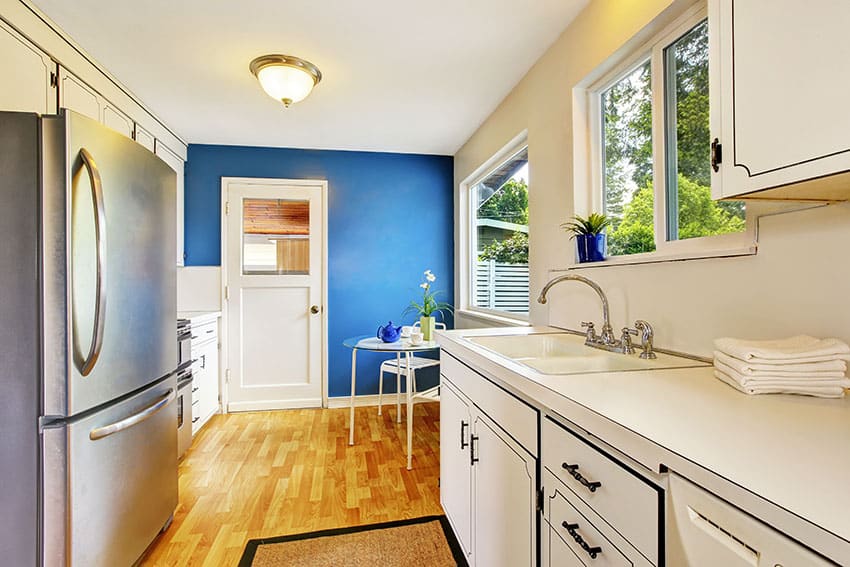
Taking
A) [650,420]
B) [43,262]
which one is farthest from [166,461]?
[650,420]

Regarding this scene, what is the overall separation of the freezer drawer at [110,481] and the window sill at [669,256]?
1.96m

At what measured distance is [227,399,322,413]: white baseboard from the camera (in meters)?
3.72

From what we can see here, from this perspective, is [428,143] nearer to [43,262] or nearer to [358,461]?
[358,461]

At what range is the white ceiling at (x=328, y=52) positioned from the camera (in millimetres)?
1853

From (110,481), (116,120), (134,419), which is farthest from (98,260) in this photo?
(116,120)

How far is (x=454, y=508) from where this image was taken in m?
1.79

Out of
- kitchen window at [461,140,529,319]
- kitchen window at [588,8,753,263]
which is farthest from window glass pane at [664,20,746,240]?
kitchen window at [461,140,529,319]

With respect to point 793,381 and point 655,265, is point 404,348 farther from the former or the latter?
point 793,381

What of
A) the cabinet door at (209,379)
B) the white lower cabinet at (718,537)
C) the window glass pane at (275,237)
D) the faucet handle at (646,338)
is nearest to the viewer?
the white lower cabinet at (718,537)

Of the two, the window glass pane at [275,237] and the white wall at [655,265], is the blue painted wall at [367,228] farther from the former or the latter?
the white wall at [655,265]

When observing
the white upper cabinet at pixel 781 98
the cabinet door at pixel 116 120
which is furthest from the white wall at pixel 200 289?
the white upper cabinet at pixel 781 98

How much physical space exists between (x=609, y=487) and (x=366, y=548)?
1.43 metres

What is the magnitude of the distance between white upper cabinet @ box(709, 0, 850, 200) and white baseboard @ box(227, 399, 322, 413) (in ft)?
11.8

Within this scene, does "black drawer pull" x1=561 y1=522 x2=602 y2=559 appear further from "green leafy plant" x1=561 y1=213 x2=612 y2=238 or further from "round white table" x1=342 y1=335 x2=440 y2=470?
"round white table" x1=342 y1=335 x2=440 y2=470
